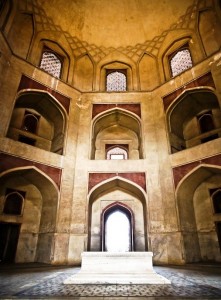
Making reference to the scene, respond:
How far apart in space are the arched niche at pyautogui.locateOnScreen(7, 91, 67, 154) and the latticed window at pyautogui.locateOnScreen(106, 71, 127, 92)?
3408mm

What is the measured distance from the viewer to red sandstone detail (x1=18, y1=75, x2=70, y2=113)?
30.7 ft

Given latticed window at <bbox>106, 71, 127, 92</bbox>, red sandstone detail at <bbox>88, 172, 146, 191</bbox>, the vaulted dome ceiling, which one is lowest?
red sandstone detail at <bbox>88, 172, 146, 191</bbox>

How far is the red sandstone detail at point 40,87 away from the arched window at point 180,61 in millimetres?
5815

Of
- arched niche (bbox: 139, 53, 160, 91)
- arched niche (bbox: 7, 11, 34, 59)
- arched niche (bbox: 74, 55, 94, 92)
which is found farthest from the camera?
arched niche (bbox: 74, 55, 94, 92)

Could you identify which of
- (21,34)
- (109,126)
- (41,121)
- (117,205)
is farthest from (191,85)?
(21,34)

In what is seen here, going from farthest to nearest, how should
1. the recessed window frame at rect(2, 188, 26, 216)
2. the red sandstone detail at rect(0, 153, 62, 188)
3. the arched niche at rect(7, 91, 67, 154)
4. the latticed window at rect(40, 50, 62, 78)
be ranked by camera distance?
1. the latticed window at rect(40, 50, 62, 78)
2. the arched niche at rect(7, 91, 67, 154)
3. the recessed window frame at rect(2, 188, 26, 216)
4. the red sandstone detail at rect(0, 153, 62, 188)

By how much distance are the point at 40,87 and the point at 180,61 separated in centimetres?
735

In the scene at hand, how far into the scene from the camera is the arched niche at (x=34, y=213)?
27.2ft

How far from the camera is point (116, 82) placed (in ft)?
40.4

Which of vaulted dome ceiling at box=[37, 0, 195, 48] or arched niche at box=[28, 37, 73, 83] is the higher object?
vaulted dome ceiling at box=[37, 0, 195, 48]

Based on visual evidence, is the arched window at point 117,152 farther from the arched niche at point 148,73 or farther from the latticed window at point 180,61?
the latticed window at point 180,61

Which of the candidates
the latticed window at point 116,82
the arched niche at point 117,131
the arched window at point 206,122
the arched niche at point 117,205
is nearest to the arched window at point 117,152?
the arched niche at point 117,131

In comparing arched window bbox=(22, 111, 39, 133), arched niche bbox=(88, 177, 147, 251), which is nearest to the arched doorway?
arched niche bbox=(88, 177, 147, 251)

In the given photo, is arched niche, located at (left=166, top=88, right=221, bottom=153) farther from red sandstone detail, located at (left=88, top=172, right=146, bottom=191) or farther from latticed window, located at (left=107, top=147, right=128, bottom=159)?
latticed window, located at (left=107, top=147, right=128, bottom=159)
